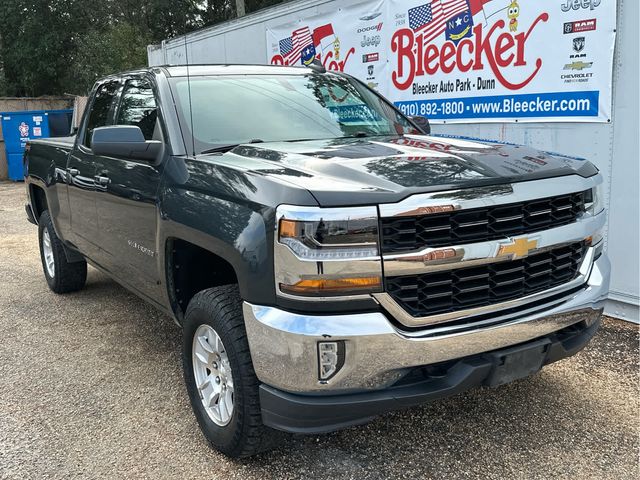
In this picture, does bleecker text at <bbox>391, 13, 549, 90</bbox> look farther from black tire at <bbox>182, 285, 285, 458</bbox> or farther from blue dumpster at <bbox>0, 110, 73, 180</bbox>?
blue dumpster at <bbox>0, 110, 73, 180</bbox>

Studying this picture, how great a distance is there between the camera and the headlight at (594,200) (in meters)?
2.96

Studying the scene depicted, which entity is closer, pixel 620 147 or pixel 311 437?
pixel 311 437

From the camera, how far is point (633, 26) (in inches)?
170

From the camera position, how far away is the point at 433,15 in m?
5.79

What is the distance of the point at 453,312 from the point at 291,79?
2.27 metres

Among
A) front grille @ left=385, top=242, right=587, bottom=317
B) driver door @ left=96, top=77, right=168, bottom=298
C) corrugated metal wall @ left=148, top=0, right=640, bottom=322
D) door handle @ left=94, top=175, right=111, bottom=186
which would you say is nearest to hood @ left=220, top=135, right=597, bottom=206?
front grille @ left=385, top=242, right=587, bottom=317

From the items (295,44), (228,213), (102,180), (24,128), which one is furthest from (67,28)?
(228,213)

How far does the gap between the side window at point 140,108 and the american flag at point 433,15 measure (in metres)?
3.01

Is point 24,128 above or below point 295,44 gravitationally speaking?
below

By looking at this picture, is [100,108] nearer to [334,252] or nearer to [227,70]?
[227,70]

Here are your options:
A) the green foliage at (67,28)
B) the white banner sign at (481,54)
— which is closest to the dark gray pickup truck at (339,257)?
the white banner sign at (481,54)

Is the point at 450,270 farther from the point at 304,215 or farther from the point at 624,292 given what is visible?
the point at 624,292

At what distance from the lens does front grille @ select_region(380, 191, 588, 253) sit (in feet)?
7.65

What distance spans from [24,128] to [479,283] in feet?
50.2
